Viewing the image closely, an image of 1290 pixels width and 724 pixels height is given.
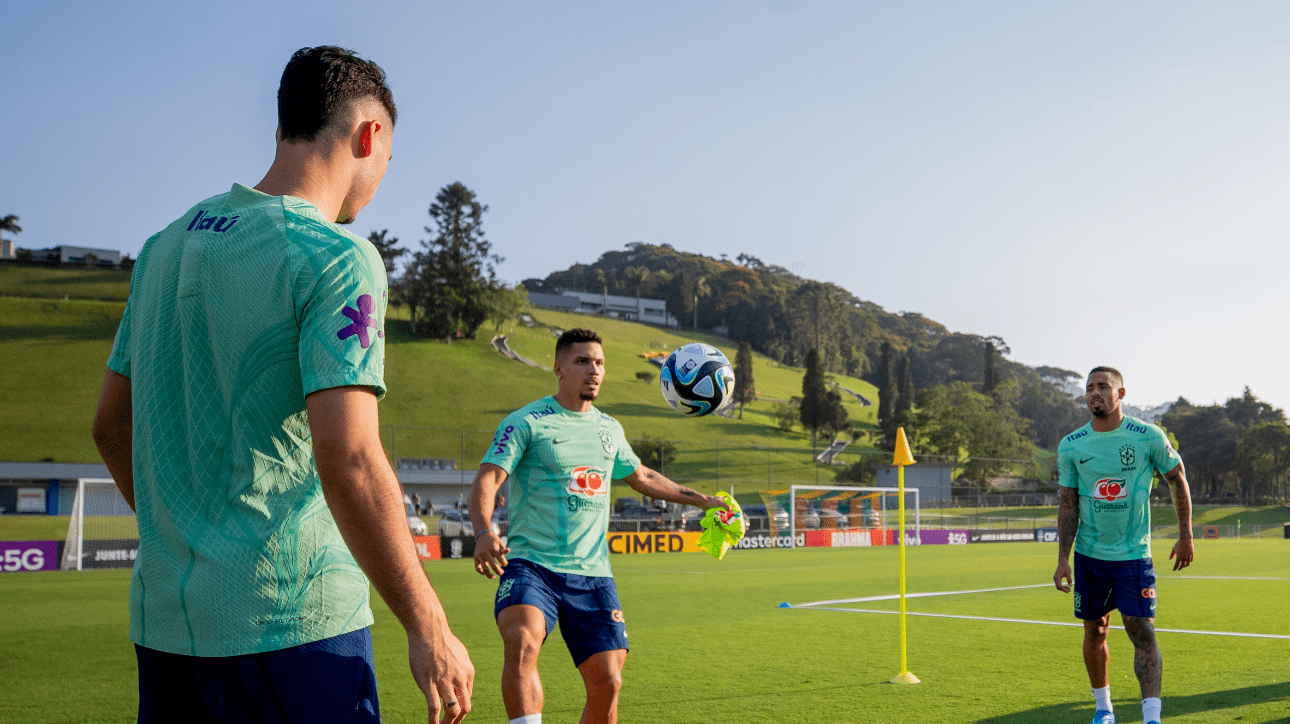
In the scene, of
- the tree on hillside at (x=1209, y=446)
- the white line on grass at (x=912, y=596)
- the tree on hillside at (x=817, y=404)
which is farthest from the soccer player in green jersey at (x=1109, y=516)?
the tree on hillside at (x=1209, y=446)

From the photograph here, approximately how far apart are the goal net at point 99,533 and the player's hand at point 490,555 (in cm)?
2121

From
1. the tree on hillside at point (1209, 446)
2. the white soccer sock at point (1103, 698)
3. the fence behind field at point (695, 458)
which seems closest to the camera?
the white soccer sock at point (1103, 698)

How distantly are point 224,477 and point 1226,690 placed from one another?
8714 millimetres

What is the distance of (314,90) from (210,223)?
1.26 feet

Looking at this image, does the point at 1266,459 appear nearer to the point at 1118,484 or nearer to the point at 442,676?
the point at 1118,484

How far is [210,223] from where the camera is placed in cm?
229

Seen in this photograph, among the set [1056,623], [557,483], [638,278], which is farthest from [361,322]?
[638,278]

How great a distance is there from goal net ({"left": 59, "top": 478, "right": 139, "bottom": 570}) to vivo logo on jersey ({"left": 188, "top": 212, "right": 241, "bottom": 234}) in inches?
949

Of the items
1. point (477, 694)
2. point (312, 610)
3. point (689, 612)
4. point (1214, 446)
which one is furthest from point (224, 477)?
point (1214, 446)

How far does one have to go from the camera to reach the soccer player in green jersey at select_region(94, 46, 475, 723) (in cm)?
209

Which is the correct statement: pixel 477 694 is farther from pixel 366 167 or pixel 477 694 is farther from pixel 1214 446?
pixel 1214 446

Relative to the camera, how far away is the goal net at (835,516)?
42062 millimetres

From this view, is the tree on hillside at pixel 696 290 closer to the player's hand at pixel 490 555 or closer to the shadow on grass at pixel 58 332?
the shadow on grass at pixel 58 332

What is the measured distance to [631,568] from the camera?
2602cm
